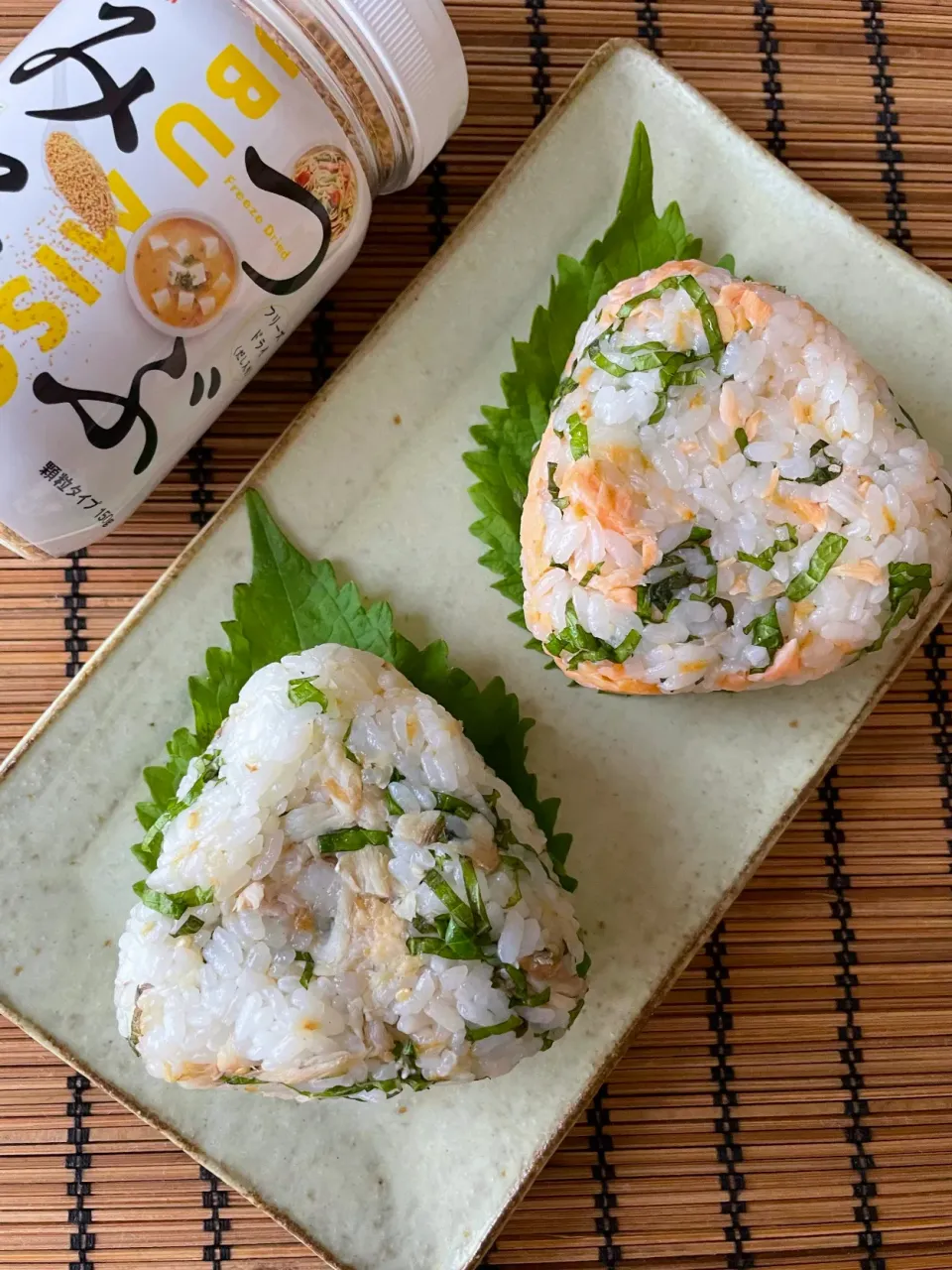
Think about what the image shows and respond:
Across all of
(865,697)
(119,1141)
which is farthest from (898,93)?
(119,1141)

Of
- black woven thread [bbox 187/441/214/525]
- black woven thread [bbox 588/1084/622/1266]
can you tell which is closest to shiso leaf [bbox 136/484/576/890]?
black woven thread [bbox 187/441/214/525]

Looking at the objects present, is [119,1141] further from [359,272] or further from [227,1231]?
[359,272]

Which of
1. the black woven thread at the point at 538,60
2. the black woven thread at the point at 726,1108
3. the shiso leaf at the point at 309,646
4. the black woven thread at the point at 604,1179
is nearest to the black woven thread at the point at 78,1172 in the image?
the shiso leaf at the point at 309,646

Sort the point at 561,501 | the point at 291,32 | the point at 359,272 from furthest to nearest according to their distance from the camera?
the point at 359,272
the point at 561,501
the point at 291,32

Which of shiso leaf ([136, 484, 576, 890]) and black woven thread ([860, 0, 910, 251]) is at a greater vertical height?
black woven thread ([860, 0, 910, 251])

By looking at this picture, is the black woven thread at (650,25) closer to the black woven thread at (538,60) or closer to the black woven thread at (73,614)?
the black woven thread at (538,60)

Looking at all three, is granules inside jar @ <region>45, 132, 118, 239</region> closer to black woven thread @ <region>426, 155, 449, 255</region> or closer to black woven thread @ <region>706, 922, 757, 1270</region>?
black woven thread @ <region>426, 155, 449, 255</region>
